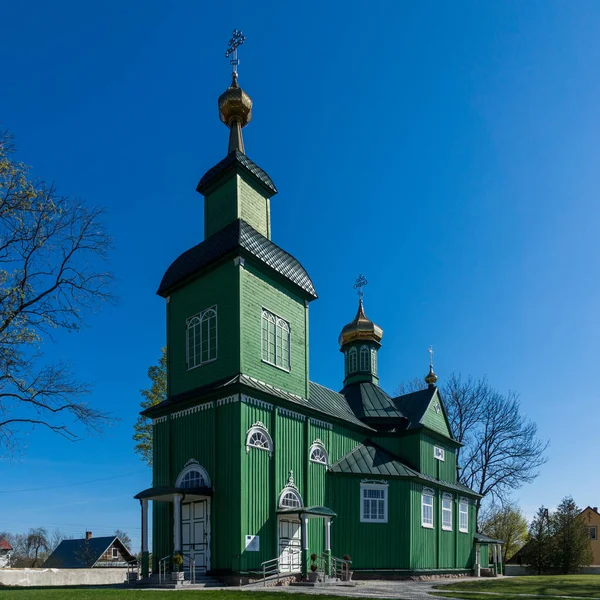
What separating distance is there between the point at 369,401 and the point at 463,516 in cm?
694

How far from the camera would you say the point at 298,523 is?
2017 cm

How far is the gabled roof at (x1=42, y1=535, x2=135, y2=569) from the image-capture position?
146 ft

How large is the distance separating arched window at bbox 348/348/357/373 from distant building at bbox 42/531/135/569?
79.9 feet

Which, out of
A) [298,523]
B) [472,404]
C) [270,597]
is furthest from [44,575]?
[472,404]

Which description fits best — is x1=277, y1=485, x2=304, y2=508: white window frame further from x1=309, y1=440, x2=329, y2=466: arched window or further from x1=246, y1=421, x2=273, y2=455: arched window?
x1=309, y1=440, x2=329, y2=466: arched window

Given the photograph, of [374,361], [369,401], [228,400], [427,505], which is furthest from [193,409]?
[374,361]

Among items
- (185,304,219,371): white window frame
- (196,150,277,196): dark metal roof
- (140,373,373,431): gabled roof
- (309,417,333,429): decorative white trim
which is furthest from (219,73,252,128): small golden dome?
(309,417,333,429): decorative white trim

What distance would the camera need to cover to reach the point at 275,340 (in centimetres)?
2138

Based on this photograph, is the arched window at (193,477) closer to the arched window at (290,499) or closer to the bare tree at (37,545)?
the arched window at (290,499)

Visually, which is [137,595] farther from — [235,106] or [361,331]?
[361,331]

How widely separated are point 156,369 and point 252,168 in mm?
10744

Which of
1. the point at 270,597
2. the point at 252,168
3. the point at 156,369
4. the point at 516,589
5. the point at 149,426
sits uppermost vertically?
the point at 252,168

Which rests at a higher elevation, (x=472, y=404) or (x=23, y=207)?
(x=23, y=207)

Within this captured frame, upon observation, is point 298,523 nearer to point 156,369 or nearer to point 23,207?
point 156,369
